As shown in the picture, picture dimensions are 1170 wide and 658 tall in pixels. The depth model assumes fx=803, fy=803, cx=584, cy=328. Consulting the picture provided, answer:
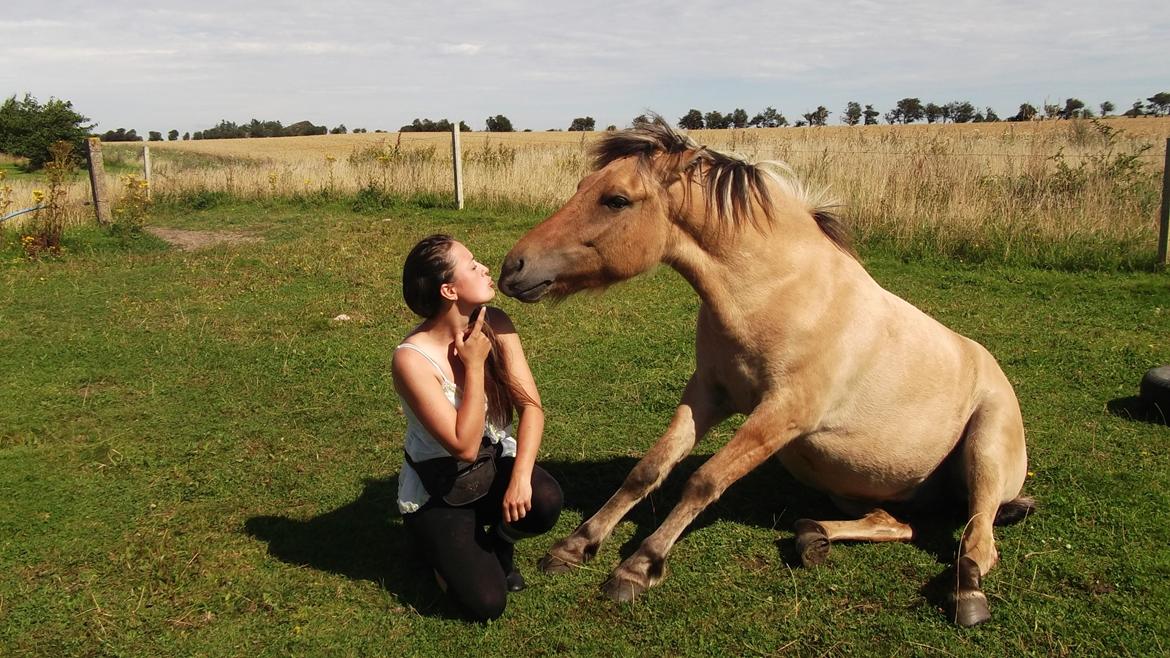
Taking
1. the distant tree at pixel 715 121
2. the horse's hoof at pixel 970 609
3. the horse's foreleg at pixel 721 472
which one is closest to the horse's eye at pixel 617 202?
the horse's foreleg at pixel 721 472

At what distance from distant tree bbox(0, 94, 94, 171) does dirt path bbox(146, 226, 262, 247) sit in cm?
2586

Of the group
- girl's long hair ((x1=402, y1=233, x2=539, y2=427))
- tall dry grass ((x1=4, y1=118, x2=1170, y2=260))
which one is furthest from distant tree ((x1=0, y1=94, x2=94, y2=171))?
girl's long hair ((x1=402, y1=233, x2=539, y2=427))

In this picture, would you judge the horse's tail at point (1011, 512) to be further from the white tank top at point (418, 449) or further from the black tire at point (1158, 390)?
the white tank top at point (418, 449)

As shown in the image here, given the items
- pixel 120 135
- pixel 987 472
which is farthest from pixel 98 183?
pixel 120 135

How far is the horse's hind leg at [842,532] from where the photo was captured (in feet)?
12.0

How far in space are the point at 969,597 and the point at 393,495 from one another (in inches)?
115

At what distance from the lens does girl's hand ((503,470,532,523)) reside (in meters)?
3.31

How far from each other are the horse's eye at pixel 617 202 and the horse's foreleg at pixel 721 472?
1.08 meters

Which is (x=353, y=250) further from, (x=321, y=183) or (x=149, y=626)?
(x=149, y=626)

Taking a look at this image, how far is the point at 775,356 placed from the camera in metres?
3.51

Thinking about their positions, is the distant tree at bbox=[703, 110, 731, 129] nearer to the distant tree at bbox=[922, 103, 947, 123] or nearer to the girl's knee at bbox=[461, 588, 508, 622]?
the distant tree at bbox=[922, 103, 947, 123]

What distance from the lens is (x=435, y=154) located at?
59.7 feet

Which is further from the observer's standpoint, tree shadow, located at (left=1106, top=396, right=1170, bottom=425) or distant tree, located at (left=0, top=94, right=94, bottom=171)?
distant tree, located at (left=0, top=94, right=94, bottom=171)

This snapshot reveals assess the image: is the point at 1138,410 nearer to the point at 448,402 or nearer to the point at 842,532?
the point at 842,532
